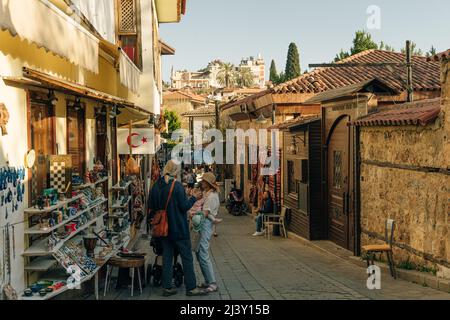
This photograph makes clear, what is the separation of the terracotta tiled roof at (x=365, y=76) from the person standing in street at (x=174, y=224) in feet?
38.7

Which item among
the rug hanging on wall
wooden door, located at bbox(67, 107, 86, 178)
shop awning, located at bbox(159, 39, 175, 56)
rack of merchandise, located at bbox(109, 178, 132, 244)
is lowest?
rack of merchandise, located at bbox(109, 178, 132, 244)

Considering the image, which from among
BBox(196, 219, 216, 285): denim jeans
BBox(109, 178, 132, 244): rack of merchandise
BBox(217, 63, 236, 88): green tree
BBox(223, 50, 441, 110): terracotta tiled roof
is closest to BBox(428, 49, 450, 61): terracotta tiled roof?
BBox(196, 219, 216, 285): denim jeans

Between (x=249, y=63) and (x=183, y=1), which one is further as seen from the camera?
(x=249, y=63)

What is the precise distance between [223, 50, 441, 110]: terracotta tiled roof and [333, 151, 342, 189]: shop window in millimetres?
4341

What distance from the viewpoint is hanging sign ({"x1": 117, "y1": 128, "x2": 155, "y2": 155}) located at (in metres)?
15.4

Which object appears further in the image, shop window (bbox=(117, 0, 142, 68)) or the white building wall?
shop window (bbox=(117, 0, 142, 68))

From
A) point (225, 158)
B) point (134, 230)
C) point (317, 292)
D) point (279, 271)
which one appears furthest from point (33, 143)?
point (225, 158)

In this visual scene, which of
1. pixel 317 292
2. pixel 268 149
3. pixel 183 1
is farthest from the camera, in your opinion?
pixel 183 1

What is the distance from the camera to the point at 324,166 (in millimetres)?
16141

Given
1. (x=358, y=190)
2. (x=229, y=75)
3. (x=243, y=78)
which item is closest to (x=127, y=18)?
(x=358, y=190)

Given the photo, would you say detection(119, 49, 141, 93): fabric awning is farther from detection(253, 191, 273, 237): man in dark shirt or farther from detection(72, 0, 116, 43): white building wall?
detection(253, 191, 273, 237): man in dark shirt

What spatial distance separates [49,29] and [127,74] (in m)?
4.48
